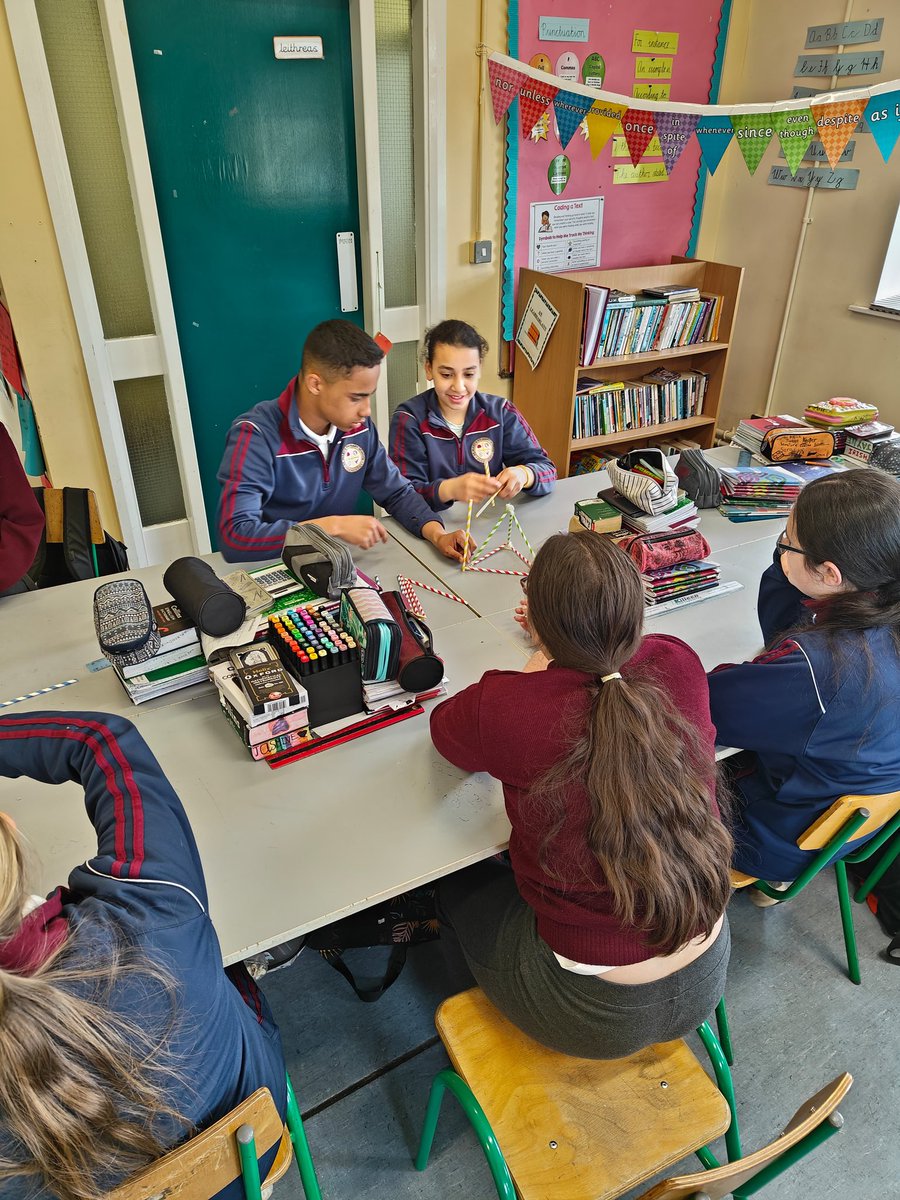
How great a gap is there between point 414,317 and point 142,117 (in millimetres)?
1242

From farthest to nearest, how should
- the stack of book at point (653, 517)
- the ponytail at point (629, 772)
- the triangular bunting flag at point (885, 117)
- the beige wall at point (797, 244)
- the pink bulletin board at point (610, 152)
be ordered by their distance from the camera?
1. the beige wall at point (797, 244)
2. the pink bulletin board at point (610, 152)
3. the triangular bunting flag at point (885, 117)
4. the stack of book at point (653, 517)
5. the ponytail at point (629, 772)

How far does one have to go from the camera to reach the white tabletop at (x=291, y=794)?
1198 mm

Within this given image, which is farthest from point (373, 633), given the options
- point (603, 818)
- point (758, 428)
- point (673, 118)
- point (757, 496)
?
point (673, 118)

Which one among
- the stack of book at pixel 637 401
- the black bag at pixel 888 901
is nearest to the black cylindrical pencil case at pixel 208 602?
the black bag at pixel 888 901

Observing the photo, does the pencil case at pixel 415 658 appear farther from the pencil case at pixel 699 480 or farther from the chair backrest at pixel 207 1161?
the pencil case at pixel 699 480

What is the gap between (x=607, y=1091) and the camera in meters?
1.19

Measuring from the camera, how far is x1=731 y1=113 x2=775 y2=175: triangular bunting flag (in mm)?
2916

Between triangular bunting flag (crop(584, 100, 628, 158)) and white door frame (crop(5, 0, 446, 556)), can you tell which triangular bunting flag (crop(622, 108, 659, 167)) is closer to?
triangular bunting flag (crop(584, 100, 628, 158))

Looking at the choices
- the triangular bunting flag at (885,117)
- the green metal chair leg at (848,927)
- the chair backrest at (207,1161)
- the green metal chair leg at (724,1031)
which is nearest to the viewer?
the chair backrest at (207,1161)

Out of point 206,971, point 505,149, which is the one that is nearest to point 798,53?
point 505,149

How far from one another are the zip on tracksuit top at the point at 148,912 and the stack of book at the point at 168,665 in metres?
0.32

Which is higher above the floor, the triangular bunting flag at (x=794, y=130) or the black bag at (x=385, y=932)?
the triangular bunting flag at (x=794, y=130)

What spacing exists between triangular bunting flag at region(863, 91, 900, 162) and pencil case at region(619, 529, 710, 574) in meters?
1.76

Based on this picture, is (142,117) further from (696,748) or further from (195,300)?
(696,748)
